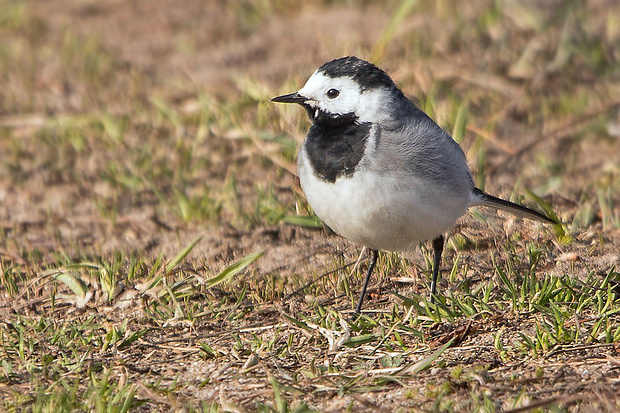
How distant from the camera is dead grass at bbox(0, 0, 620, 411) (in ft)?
12.2

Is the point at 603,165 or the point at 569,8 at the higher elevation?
the point at 569,8

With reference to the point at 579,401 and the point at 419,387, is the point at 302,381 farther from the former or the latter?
the point at 579,401

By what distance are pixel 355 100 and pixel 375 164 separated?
398 mm

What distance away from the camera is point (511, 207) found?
4.66m

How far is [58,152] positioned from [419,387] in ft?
13.5

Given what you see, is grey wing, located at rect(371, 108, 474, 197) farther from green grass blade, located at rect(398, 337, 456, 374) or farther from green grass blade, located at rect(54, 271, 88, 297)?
green grass blade, located at rect(54, 271, 88, 297)

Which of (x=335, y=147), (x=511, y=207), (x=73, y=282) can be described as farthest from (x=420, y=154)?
(x=73, y=282)

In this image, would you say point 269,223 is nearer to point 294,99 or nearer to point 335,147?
point 294,99

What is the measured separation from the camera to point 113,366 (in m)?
3.86

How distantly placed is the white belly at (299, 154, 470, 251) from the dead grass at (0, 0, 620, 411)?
363mm

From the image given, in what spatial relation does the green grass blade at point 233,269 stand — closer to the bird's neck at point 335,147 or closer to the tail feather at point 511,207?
the bird's neck at point 335,147

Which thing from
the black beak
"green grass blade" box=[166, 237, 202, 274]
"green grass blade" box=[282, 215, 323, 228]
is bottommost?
"green grass blade" box=[166, 237, 202, 274]

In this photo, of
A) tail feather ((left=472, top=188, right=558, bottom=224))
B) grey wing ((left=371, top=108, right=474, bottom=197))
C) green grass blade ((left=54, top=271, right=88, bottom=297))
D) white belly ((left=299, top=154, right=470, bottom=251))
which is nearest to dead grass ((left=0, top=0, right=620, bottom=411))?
green grass blade ((left=54, top=271, right=88, bottom=297))

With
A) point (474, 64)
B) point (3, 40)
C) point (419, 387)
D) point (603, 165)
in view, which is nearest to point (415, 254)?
point (419, 387)
